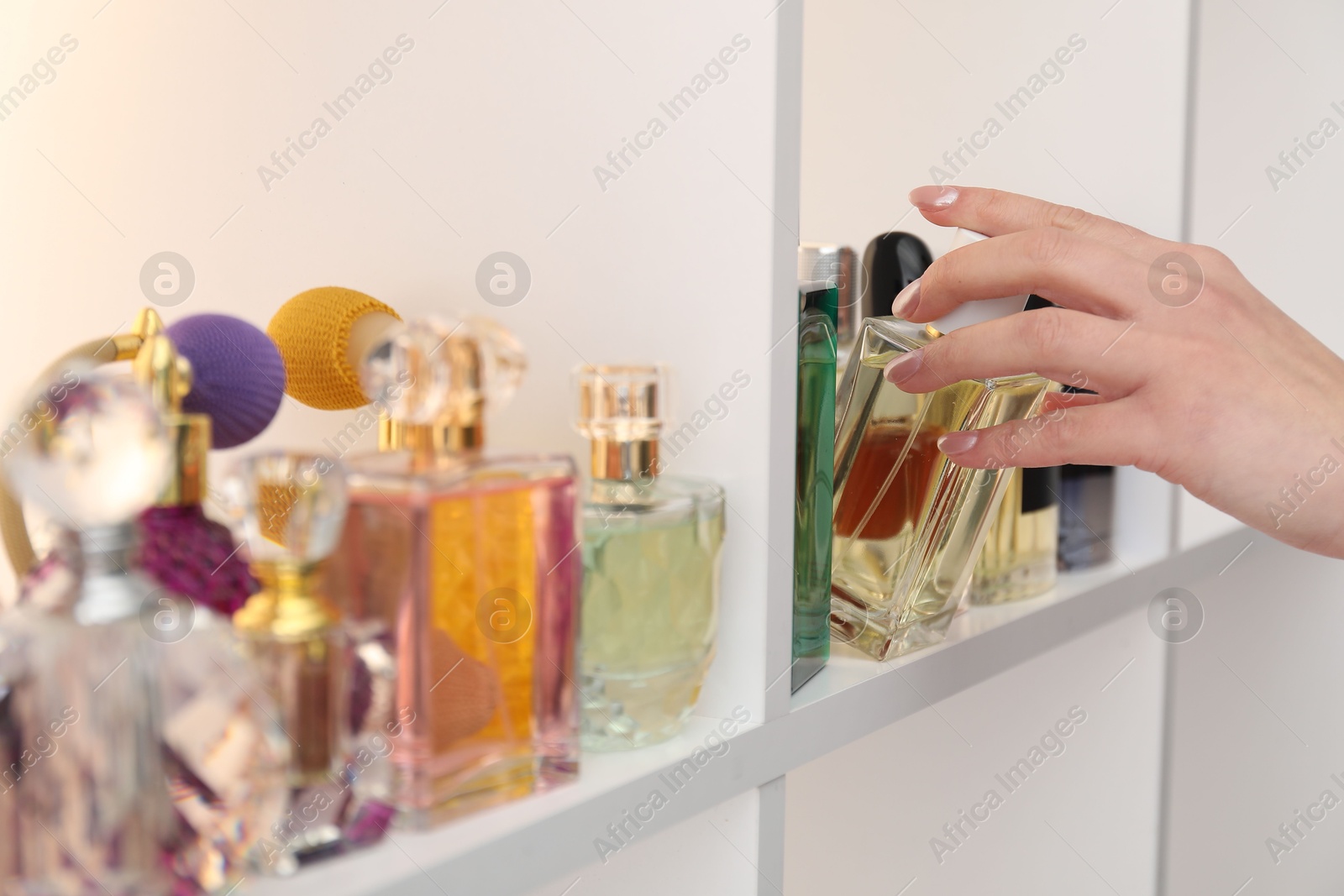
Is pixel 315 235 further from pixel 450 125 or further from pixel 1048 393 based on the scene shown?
pixel 1048 393

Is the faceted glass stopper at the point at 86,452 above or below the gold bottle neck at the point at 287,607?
above

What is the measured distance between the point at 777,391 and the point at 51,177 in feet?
1.67

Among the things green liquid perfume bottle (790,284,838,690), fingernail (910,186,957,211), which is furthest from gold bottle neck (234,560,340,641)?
fingernail (910,186,957,211)

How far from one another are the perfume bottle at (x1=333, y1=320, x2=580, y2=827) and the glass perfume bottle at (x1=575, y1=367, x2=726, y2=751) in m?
0.03

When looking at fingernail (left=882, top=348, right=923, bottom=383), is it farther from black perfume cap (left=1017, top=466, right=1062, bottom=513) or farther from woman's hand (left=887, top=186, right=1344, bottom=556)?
black perfume cap (left=1017, top=466, right=1062, bottom=513)

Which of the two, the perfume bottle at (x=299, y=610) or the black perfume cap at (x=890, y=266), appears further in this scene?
the black perfume cap at (x=890, y=266)

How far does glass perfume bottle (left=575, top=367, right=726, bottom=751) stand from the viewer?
13.2 inches

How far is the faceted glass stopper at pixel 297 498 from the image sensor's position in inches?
9.8

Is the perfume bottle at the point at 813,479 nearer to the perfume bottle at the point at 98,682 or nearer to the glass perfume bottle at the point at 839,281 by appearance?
the glass perfume bottle at the point at 839,281

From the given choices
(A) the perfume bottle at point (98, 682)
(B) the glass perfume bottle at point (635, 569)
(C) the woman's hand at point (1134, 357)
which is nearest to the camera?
(A) the perfume bottle at point (98, 682)

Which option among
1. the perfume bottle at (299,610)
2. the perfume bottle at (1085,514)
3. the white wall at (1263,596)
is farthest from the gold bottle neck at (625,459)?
the white wall at (1263,596)

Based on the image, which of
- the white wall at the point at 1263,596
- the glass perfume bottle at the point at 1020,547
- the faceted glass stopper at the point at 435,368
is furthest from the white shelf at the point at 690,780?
the white wall at the point at 1263,596

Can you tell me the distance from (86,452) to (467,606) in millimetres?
101

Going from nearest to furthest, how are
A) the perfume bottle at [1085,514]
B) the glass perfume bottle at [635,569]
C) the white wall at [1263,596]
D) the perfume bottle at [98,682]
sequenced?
the perfume bottle at [98,682]
the glass perfume bottle at [635,569]
the perfume bottle at [1085,514]
the white wall at [1263,596]
